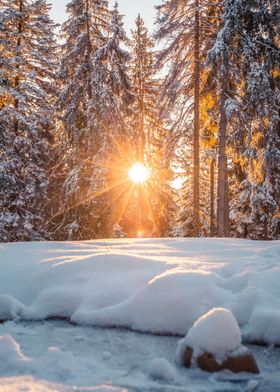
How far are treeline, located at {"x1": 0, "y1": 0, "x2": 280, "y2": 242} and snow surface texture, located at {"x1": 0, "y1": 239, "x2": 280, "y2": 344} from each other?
833cm

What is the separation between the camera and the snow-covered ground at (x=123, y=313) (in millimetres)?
3010

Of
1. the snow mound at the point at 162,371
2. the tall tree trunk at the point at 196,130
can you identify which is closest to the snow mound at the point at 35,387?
the snow mound at the point at 162,371

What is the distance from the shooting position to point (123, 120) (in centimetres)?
1752

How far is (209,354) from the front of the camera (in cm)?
319

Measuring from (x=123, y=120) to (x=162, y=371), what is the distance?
15.2 m

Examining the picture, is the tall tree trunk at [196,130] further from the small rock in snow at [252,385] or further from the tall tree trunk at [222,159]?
the small rock in snow at [252,385]

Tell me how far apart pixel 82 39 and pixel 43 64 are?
2074 millimetres

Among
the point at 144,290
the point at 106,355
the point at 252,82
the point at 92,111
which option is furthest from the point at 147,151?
the point at 106,355

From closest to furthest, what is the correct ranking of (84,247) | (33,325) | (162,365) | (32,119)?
(162,365)
(33,325)
(84,247)
(32,119)

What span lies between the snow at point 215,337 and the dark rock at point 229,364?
40mm

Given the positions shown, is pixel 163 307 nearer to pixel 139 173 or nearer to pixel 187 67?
pixel 187 67

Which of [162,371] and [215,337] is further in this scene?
[215,337]

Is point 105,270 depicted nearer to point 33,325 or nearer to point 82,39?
point 33,325

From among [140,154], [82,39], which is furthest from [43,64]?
[140,154]
